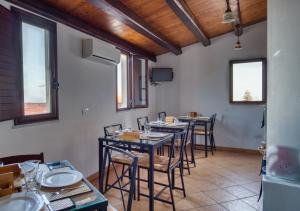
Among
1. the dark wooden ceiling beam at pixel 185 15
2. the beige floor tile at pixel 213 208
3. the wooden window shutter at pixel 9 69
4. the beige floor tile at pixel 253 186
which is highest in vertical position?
the dark wooden ceiling beam at pixel 185 15

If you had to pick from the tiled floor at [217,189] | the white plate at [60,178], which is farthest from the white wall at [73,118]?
the white plate at [60,178]

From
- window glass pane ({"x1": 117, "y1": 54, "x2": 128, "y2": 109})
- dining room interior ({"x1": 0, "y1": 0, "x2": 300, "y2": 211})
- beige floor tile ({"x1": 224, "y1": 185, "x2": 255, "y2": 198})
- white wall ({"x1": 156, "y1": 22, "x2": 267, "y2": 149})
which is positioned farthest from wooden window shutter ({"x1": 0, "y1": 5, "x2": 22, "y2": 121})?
white wall ({"x1": 156, "y1": 22, "x2": 267, "y2": 149})

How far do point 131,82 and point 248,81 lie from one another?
107 inches

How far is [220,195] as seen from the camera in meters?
3.02

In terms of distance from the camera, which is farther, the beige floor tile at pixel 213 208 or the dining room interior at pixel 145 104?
the beige floor tile at pixel 213 208

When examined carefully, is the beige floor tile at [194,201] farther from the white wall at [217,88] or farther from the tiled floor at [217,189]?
the white wall at [217,88]

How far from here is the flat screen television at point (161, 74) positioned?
19.4 feet

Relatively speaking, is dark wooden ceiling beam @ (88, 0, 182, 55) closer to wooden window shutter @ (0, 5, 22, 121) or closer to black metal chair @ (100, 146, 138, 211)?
wooden window shutter @ (0, 5, 22, 121)

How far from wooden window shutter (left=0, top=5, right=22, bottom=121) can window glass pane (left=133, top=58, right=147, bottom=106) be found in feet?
10.0

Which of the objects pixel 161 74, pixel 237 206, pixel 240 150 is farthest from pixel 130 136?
pixel 240 150

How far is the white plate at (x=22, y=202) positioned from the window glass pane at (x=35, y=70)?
1.64 metres

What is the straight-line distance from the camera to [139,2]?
3.16 metres

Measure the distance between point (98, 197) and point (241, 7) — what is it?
4.28 meters

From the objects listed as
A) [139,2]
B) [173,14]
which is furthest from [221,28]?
[139,2]
